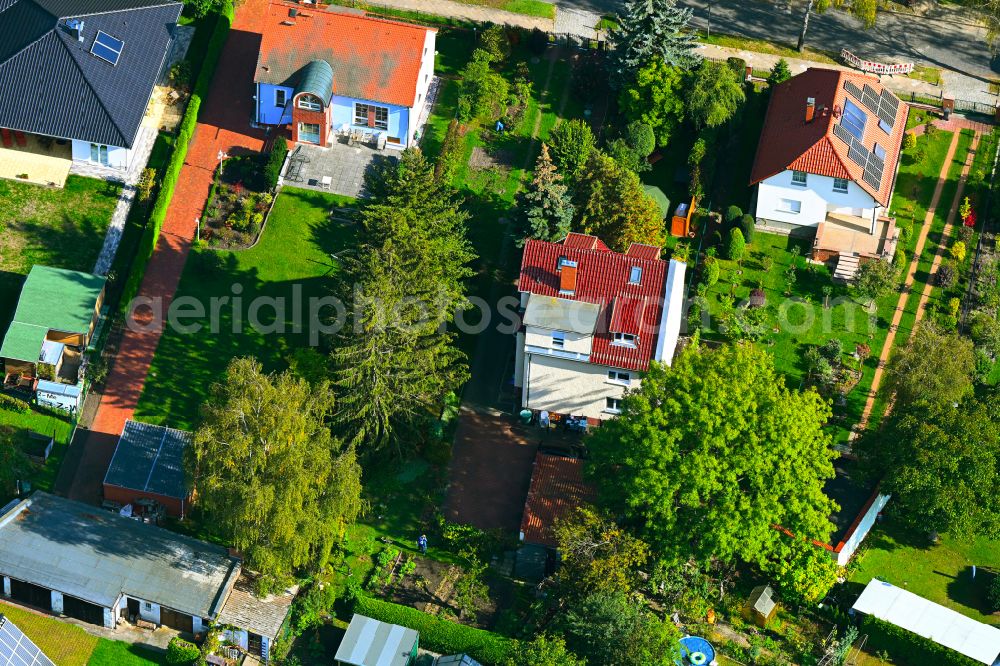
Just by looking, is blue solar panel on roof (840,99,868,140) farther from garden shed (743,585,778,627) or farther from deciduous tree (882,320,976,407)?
garden shed (743,585,778,627)

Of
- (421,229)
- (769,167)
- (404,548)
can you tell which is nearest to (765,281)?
(769,167)

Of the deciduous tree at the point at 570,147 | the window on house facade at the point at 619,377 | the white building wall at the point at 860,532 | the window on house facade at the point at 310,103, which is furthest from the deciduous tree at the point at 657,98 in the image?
the white building wall at the point at 860,532

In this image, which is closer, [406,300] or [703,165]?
[406,300]

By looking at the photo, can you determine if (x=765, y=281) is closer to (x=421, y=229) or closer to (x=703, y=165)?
(x=703, y=165)

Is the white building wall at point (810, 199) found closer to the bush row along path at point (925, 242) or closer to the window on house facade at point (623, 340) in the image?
the bush row along path at point (925, 242)

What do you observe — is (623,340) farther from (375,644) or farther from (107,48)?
(107,48)
